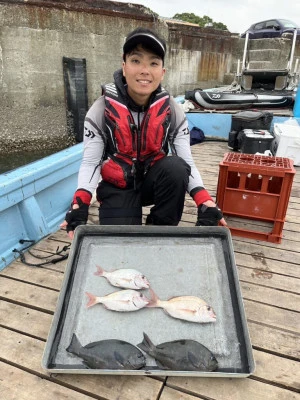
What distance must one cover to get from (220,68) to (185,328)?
1343 centimetres

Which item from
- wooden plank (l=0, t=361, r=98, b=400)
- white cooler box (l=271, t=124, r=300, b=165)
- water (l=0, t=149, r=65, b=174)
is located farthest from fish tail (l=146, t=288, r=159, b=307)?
water (l=0, t=149, r=65, b=174)

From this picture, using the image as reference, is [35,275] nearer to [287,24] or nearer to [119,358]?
[119,358]

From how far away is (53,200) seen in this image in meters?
3.02

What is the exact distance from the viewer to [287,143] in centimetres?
446

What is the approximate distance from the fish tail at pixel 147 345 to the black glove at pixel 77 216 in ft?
2.84

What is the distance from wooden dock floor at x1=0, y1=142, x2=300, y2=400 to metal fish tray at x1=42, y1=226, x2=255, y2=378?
12 cm

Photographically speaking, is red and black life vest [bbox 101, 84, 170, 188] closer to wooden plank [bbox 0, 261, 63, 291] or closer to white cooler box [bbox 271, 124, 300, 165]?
wooden plank [bbox 0, 261, 63, 291]

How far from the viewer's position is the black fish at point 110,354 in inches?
56.9

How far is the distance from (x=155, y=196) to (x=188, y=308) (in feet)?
3.28

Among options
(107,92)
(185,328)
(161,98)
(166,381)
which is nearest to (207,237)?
(185,328)

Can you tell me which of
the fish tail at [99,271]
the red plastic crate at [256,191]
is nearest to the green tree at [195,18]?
the red plastic crate at [256,191]

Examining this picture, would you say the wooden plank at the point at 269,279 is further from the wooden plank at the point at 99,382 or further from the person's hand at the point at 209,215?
the wooden plank at the point at 99,382

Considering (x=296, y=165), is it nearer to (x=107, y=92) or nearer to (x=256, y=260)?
(x=256, y=260)

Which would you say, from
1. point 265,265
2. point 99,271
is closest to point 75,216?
point 99,271
